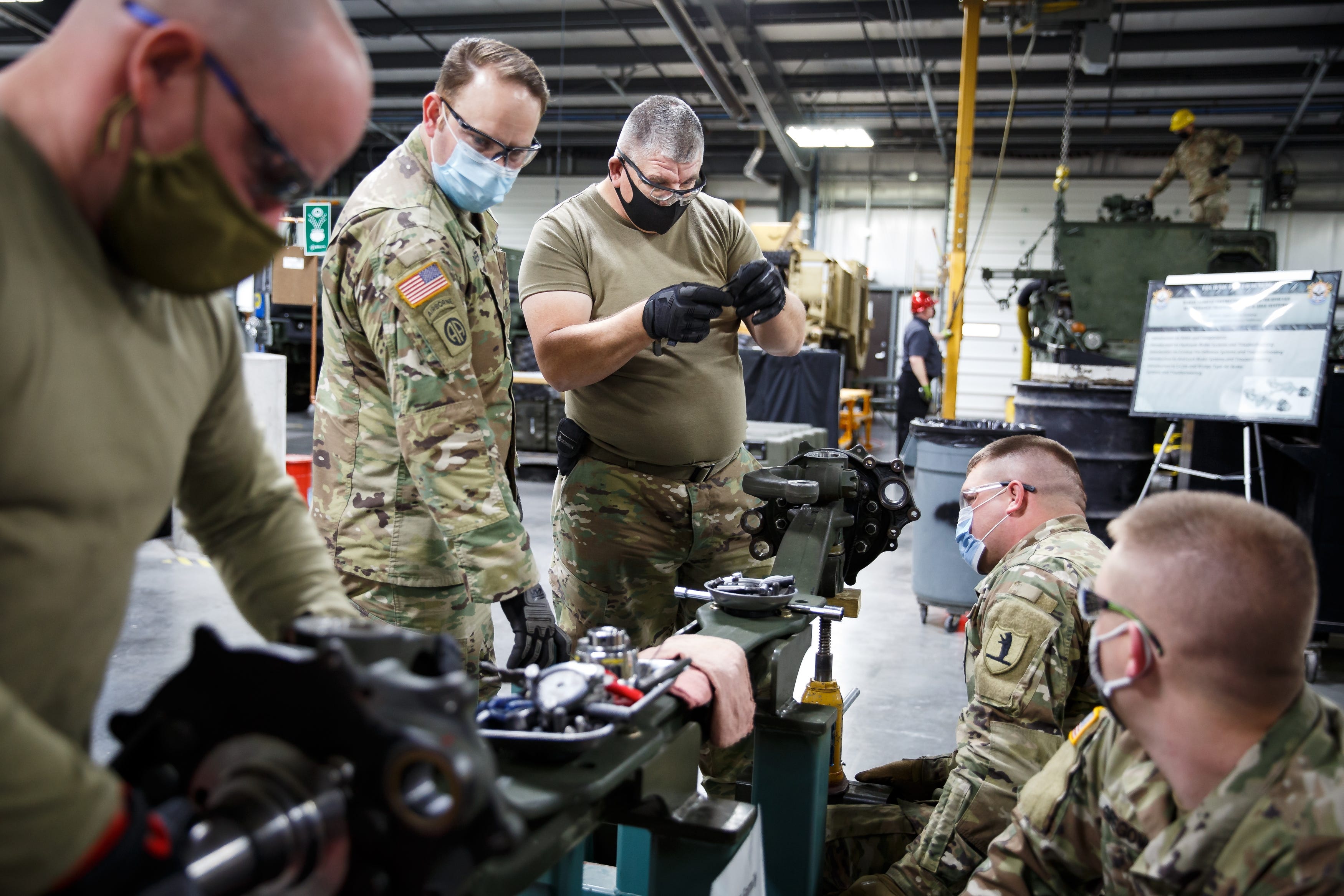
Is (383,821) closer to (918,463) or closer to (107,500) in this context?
(107,500)

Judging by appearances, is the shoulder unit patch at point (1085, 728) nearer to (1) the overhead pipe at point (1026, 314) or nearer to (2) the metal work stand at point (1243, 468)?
(2) the metal work stand at point (1243, 468)

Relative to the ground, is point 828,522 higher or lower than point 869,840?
higher

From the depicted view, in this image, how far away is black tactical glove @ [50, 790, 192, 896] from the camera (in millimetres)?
624

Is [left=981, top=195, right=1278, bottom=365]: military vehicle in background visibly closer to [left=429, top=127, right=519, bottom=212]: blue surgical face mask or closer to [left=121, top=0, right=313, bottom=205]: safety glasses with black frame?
[left=429, top=127, right=519, bottom=212]: blue surgical face mask

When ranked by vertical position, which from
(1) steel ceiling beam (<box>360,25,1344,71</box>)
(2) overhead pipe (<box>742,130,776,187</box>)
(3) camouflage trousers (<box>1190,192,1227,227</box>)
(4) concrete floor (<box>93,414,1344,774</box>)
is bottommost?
(4) concrete floor (<box>93,414,1344,774</box>)

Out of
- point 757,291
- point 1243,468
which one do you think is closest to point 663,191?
point 757,291

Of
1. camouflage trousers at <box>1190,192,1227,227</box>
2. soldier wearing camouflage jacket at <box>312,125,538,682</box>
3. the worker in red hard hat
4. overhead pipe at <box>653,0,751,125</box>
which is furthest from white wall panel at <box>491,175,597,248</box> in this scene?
soldier wearing camouflage jacket at <box>312,125,538,682</box>

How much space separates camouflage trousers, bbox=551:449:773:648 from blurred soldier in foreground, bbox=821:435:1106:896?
2.02 ft

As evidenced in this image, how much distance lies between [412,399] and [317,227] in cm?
491

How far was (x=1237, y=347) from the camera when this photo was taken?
4617 mm

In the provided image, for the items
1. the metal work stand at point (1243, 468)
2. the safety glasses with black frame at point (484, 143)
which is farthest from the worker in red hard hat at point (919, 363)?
the safety glasses with black frame at point (484, 143)

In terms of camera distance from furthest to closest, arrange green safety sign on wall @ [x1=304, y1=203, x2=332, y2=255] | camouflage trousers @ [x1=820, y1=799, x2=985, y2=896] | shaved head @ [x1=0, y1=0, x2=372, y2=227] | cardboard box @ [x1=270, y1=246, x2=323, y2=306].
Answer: cardboard box @ [x1=270, y1=246, x2=323, y2=306]
green safety sign on wall @ [x1=304, y1=203, x2=332, y2=255]
camouflage trousers @ [x1=820, y1=799, x2=985, y2=896]
shaved head @ [x1=0, y1=0, x2=372, y2=227]

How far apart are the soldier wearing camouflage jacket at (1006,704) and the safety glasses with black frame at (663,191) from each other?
3.61 feet

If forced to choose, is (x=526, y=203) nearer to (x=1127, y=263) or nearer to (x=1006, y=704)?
(x=1127, y=263)
